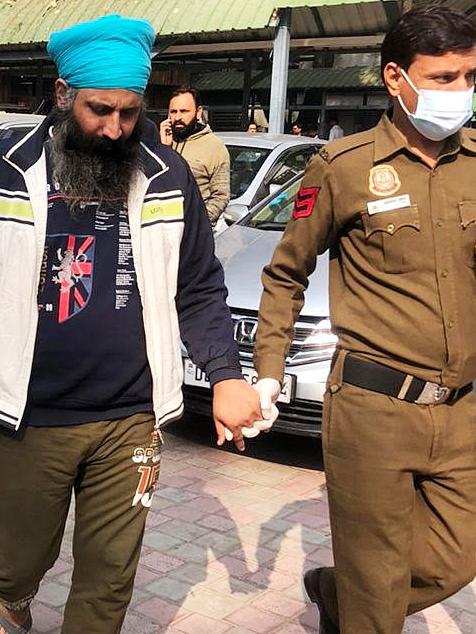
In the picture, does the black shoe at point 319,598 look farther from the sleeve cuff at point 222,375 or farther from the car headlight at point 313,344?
the car headlight at point 313,344

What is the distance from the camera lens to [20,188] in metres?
2.30

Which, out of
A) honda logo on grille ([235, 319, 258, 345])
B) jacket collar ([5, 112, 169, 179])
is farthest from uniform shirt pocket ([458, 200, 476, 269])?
honda logo on grille ([235, 319, 258, 345])

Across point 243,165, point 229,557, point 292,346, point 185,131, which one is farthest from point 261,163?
point 229,557

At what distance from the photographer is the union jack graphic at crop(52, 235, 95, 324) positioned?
232 cm

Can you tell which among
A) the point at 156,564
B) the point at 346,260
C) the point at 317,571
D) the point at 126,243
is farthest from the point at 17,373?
the point at 156,564

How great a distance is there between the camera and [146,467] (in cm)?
251

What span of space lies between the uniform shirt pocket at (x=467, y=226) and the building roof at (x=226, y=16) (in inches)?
359

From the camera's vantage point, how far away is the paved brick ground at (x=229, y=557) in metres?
3.32

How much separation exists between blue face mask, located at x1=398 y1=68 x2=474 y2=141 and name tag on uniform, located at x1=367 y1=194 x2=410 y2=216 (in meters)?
0.19

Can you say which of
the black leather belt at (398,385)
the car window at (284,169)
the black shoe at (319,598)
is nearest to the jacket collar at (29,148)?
the black leather belt at (398,385)

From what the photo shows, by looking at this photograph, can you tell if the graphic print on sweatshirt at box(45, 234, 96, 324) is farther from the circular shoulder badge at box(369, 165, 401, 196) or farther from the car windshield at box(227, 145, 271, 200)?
the car windshield at box(227, 145, 271, 200)

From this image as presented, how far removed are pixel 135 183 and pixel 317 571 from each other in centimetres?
139

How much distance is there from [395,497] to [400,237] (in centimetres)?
71

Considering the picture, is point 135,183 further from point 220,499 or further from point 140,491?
point 220,499
